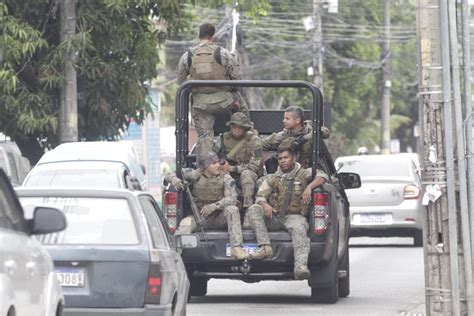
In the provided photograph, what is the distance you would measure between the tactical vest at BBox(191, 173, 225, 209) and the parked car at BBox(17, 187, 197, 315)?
165 inches

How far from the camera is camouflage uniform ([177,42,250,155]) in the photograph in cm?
1645

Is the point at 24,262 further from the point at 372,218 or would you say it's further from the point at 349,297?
the point at 372,218

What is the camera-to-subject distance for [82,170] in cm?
2144

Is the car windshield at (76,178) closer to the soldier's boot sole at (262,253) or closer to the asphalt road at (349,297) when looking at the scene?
the asphalt road at (349,297)

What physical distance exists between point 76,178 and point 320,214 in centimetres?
667

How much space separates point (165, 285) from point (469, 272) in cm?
343

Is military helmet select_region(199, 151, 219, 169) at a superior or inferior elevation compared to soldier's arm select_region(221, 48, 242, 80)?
inferior

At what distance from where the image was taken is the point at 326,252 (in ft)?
50.6

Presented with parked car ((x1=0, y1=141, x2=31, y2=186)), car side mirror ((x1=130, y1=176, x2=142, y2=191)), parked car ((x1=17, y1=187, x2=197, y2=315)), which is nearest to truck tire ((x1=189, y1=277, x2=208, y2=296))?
car side mirror ((x1=130, y1=176, x2=142, y2=191))

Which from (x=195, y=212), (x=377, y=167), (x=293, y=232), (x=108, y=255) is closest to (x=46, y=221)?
(x=108, y=255)

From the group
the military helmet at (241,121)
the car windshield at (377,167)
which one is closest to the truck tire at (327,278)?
the military helmet at (241,121)

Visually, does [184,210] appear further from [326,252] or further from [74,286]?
[74,286]

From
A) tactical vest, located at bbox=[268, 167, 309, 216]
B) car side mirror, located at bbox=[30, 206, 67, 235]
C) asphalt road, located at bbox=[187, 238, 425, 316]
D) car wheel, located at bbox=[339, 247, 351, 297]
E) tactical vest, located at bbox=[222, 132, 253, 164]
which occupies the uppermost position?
tactical vest, located at bbox=[222, 132, 253, 164]

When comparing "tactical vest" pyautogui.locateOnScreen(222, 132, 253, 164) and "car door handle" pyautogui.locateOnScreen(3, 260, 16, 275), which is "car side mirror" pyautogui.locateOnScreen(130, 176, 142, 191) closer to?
"tactical vest" pyautogui.locateOnScreen(222, 132, 253, 164)
